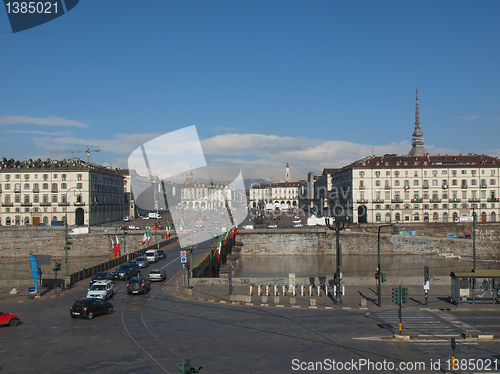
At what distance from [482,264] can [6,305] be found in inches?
2240

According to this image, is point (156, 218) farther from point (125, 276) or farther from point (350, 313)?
point (350, 313)

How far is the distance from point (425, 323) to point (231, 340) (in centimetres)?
1067

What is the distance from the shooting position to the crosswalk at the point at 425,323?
21831 mm

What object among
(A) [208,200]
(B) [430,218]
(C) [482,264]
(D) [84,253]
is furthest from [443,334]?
(A) [208,200]

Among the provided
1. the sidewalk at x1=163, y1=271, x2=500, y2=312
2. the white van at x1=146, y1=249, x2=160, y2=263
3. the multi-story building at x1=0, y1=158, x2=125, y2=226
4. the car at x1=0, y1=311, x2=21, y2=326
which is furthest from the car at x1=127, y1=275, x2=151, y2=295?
the multi-story building at x1=0, y1=158, x2=125, y2=226

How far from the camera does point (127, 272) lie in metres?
40.7

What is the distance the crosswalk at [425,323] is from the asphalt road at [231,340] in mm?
52

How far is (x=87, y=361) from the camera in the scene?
55.6 feet

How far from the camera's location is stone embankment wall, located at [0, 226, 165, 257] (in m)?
78.1

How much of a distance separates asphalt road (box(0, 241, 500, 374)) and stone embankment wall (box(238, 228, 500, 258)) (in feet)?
161

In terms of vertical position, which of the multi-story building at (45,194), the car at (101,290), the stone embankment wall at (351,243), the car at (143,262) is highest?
the multi-story building at (45,194)

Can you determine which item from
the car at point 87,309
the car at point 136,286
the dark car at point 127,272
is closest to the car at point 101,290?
the car at point 136,286

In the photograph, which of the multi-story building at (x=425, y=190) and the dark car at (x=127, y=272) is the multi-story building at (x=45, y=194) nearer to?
the dark car at (x=127, y=272)

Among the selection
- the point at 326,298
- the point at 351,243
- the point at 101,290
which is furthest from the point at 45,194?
the point at 326,298
